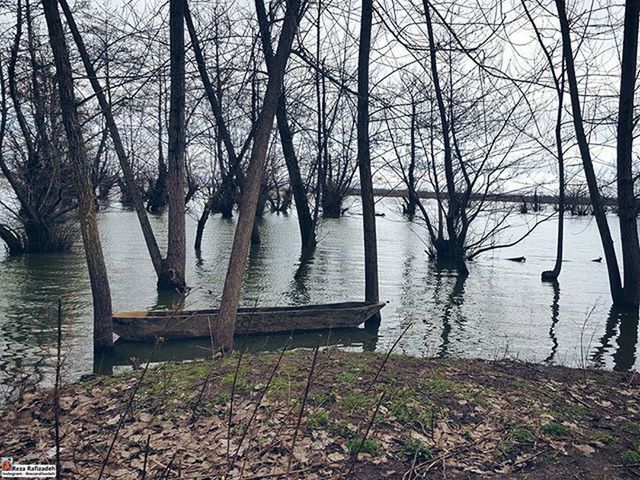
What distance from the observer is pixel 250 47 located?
9781 millimetres

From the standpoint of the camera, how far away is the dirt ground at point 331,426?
14.0 ft

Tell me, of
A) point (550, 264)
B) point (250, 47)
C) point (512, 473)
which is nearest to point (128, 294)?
point (250, 47)

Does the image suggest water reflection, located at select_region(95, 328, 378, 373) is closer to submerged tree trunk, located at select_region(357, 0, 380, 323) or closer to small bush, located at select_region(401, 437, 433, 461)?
submerged tree trunk, located at select_region(357, 0, 380, 323)

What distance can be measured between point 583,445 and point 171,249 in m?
10.9

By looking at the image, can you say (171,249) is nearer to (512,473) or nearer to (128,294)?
(128,294)

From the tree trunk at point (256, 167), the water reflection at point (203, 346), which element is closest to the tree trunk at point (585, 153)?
the water reflection at point (203, 346)

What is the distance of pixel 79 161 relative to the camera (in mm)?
7957

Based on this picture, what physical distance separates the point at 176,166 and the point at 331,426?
9.74m

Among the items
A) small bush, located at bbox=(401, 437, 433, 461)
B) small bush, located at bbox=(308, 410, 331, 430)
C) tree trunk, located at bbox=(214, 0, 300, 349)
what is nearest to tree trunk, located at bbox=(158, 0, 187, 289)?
tree trunk, located at bbox=(214, 0, 300, 349)

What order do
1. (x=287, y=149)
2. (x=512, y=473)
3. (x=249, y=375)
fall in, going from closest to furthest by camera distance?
(x=512, y=473), (x=249, y=375), (x=287, y=149)

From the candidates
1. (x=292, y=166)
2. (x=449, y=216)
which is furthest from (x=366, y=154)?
(x=449, y=216)

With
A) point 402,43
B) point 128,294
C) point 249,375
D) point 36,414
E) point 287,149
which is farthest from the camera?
point 287,149

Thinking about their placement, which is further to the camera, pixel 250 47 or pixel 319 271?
pixel 319 271

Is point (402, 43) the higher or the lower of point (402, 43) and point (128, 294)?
the higher
